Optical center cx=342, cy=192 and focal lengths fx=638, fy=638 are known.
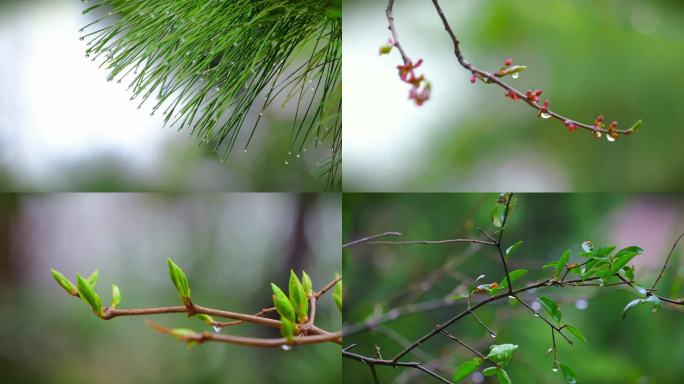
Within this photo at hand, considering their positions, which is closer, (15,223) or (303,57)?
(303,57)

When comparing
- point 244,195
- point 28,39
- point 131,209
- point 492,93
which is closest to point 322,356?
point 244,195

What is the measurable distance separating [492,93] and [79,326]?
772 millimetres

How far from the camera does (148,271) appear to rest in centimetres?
106

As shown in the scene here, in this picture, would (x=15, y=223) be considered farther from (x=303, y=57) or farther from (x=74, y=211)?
(x=303, y=57)

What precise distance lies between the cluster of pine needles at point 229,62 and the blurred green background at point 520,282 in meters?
0.15

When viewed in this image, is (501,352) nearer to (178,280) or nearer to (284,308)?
(284,308)

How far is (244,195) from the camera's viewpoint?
105 cm

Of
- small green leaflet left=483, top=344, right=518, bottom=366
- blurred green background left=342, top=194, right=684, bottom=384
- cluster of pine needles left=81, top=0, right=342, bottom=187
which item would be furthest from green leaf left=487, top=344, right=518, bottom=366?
cluster of pine needles left=81, top=0, right=342, bottom=187

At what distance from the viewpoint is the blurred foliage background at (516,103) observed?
3.15 feet

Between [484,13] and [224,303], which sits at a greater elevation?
[484,13]

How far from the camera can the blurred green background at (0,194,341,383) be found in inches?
41.3

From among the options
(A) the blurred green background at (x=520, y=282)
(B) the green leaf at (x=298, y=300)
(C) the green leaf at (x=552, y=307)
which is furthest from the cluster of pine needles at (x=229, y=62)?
(C) the green leaf at (x=552, y=307)

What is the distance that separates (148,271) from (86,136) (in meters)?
0.25

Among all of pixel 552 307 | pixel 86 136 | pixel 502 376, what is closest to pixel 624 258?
pixel 552 307
